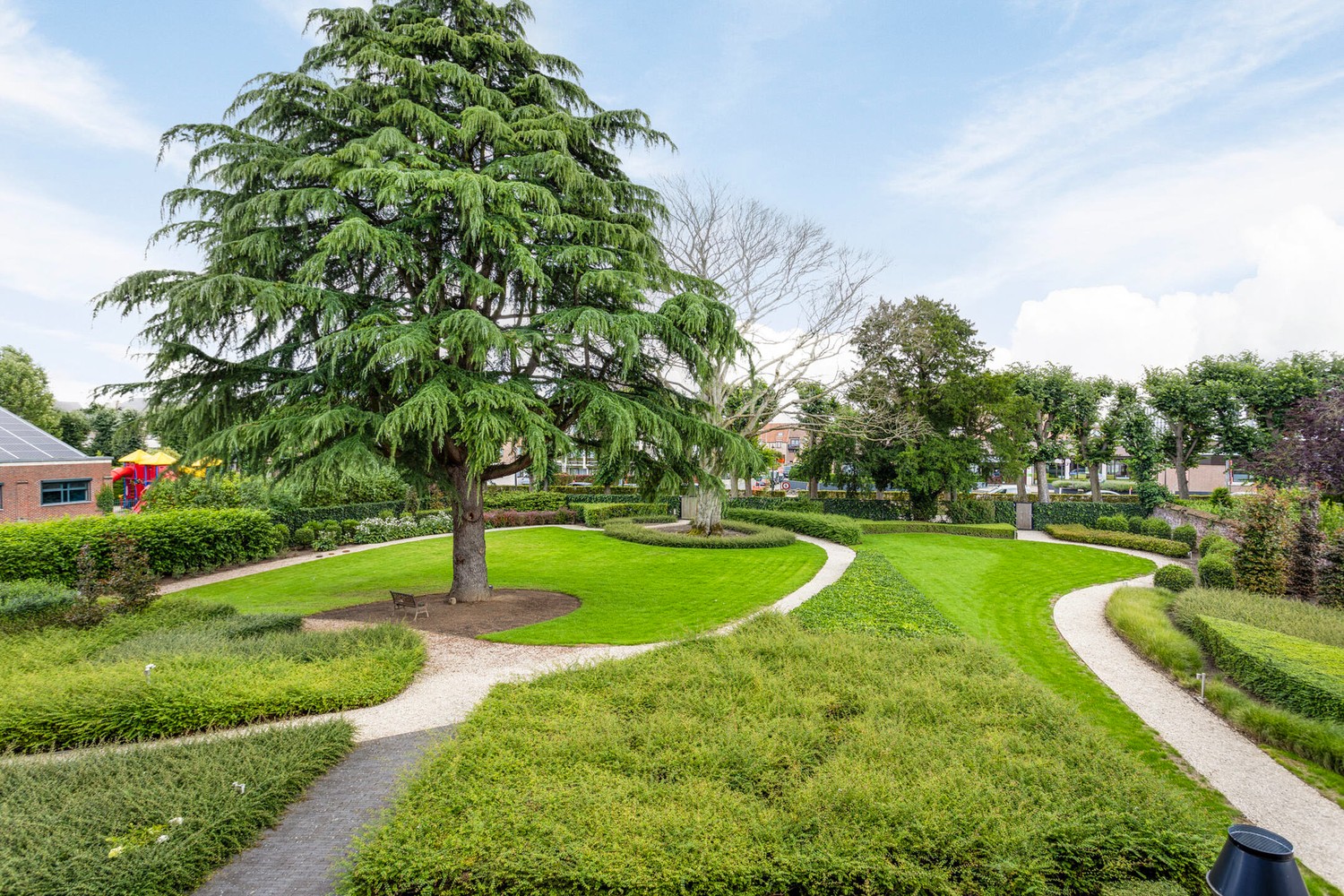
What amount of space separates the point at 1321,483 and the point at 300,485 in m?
23.1

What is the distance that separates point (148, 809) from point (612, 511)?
24020 mm

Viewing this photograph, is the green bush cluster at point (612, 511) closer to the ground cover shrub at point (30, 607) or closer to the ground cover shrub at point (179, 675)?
the ground cover shrub at point (179, 675)

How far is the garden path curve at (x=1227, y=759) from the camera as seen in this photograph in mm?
5242

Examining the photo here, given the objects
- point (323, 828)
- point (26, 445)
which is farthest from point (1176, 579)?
point (26, 445)

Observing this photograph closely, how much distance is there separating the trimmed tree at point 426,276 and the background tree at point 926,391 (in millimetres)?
17771

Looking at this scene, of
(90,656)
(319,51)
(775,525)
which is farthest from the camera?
(775,525)

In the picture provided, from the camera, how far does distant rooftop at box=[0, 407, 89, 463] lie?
2644 cm

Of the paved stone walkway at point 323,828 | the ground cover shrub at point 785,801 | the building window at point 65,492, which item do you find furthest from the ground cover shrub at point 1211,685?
the building window at point 65,492

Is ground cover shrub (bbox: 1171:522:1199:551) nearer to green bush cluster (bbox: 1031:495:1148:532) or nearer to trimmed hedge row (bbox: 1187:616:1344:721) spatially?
green bush cluster (bbox: 1031:495:1148:532)

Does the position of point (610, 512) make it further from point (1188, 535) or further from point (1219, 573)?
point (1188, 535)

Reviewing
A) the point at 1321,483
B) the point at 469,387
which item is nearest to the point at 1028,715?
the point at 469,387

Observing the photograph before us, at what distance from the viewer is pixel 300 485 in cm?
895

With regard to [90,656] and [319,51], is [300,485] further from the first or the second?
[319,51]

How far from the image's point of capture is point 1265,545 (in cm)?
1343
